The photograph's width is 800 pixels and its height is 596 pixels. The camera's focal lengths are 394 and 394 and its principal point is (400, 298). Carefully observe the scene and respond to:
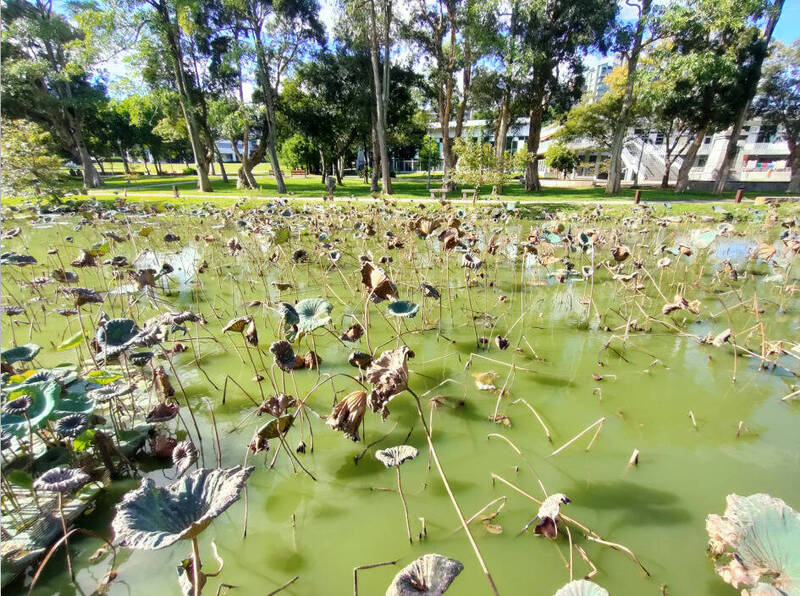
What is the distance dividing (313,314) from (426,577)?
5.24 feet

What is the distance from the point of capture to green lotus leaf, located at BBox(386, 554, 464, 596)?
112cm

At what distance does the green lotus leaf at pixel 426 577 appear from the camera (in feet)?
3.68

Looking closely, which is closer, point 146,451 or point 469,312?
point 146,451

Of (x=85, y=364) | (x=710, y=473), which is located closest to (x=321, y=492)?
(x=710, y=473)

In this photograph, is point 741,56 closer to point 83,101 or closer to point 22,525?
point 22,525

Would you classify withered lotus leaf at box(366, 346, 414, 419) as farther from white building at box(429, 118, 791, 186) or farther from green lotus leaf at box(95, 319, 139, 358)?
white building at box(429, 118, 791, 186)

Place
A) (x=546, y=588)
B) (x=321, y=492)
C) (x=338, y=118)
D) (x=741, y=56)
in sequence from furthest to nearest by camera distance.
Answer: (x=338, y=118) → (x=741, y=56) → (x=321, y=492) → (x=546, y=588)

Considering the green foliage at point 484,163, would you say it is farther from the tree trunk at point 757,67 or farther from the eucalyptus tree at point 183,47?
the eucalyptus tree at point 183,47

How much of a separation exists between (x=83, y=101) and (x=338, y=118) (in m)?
13.9

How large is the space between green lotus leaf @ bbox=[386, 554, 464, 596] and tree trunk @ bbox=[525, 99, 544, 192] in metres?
18.9

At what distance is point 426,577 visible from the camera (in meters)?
1.18

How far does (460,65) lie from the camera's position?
19172mm

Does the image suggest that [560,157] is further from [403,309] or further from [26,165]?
[403,309]

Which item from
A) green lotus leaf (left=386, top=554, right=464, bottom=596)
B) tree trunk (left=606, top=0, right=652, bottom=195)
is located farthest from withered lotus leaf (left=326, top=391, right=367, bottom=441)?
tree trunk (left=606, top=0, right=652, bottom=195)
